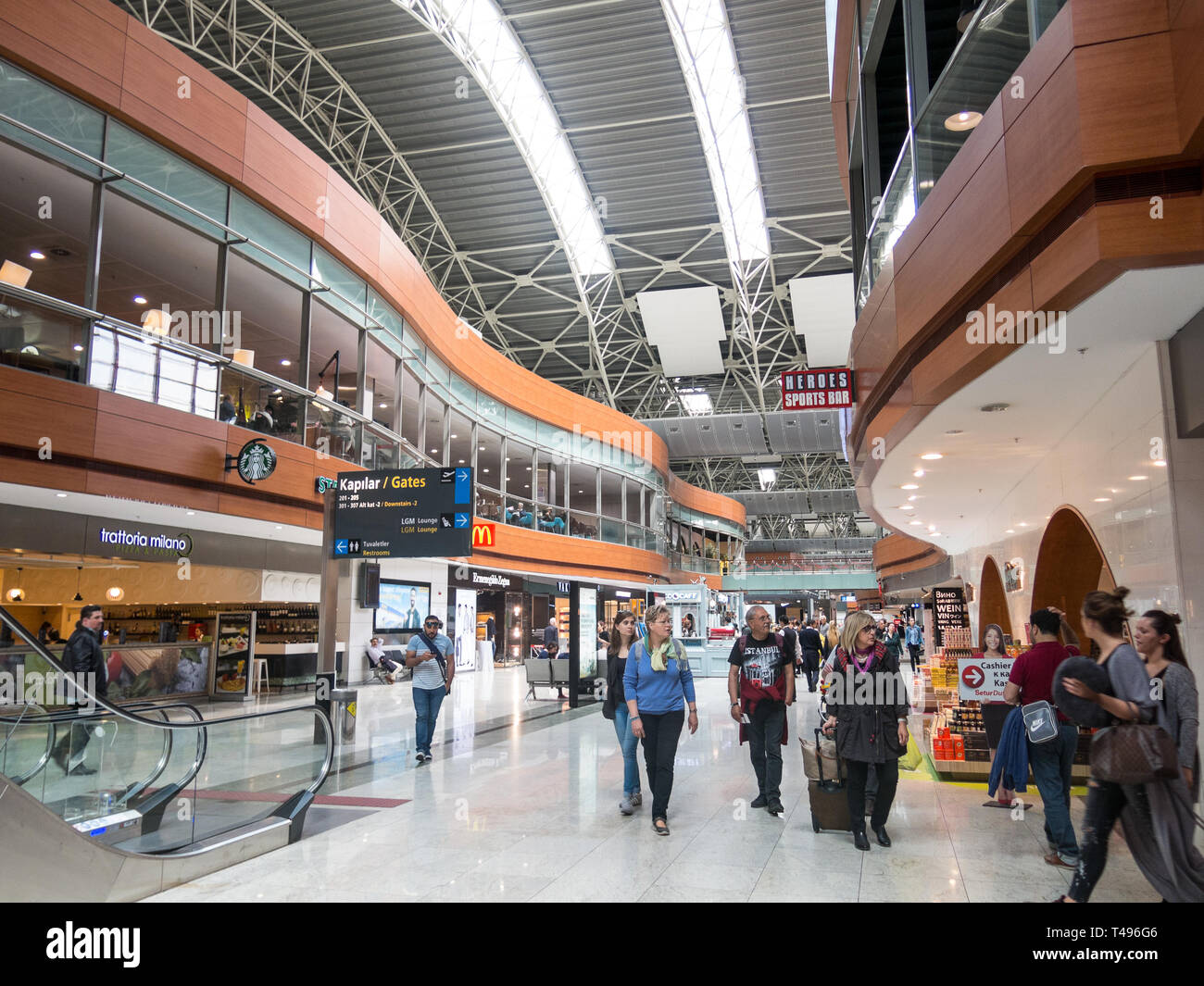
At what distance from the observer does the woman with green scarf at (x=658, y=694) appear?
6660 millimetres

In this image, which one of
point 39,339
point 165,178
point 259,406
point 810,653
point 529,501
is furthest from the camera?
point 529,501

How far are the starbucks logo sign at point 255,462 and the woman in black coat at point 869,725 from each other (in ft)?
28.5

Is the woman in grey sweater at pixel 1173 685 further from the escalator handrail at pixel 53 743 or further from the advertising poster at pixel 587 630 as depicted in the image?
the advertising poster at pixel 587 630

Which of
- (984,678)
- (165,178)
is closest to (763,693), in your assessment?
(984,678)

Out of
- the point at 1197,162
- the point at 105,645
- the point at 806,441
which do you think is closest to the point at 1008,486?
the point at 1197,162

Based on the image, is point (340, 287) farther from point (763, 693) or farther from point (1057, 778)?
point (1057, 778)

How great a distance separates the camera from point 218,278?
38.0 ft

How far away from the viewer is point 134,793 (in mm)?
5594

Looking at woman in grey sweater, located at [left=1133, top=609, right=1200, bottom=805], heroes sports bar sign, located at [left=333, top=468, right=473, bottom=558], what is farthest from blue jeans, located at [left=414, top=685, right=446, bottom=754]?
woman in grey sweater, located at [left=1133, top=609, right=1200, bottom=805]

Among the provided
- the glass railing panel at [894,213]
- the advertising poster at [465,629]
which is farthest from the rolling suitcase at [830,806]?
the advertising poster at [465,629]

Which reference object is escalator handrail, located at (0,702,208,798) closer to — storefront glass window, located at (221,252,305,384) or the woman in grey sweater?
the woman in grey sweater

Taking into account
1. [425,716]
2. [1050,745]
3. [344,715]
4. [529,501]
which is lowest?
[344,715]

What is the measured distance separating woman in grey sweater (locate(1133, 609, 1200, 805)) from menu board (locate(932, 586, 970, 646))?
674 inches

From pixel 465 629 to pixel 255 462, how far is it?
50.9 ft
